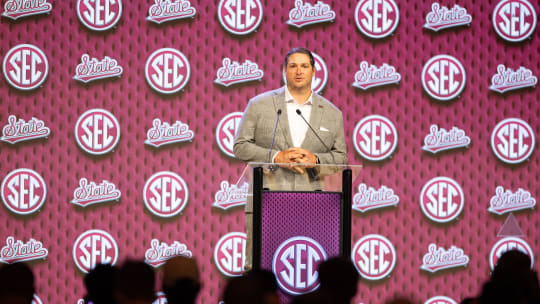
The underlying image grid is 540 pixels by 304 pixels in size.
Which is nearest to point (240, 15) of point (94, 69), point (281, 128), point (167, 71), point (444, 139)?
point (167, 71)

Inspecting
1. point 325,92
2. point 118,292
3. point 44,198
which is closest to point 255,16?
point 325,92

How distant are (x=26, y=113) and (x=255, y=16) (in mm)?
1909

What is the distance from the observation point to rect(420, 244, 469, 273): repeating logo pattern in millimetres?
5492

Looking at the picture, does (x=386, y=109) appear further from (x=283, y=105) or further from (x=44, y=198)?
(x=44, y=198)

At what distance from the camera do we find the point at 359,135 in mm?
5473

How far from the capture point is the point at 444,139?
555cm

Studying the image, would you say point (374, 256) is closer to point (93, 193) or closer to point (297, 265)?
point (93, 193)

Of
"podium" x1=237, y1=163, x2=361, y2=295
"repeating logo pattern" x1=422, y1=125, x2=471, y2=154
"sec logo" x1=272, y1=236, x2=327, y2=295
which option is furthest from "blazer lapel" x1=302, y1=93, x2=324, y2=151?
"repeating logo pattern" x1=422, y1=125, x2=471, y2=154

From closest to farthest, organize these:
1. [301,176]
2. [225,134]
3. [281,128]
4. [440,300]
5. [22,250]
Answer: [301,176]
[281,128]
[22,250]
[225,134]
[440,300]

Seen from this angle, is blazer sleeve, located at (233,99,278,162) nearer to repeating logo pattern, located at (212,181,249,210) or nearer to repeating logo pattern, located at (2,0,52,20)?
repeating logo pattern, located at (212,181,249,210)

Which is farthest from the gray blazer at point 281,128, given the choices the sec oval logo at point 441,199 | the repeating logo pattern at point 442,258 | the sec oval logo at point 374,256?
the repeating logo pattern at point 442,258

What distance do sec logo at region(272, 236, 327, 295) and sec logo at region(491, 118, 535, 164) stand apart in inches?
124

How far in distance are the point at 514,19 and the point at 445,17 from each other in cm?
57

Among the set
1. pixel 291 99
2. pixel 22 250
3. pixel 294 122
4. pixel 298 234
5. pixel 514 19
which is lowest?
pixel 22 250
